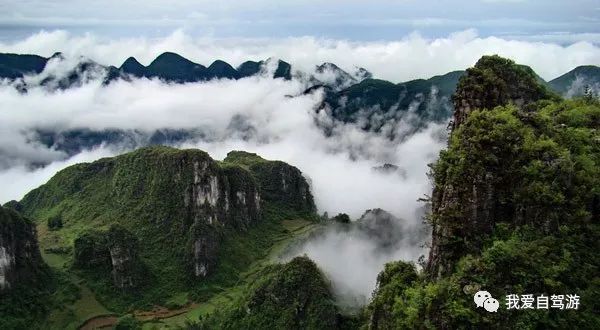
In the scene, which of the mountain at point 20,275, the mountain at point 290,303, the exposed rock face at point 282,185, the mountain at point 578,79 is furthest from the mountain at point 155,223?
the mountain at point 578,79

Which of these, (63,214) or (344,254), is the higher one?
(63,214)

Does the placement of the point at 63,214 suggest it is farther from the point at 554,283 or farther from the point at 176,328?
the point at 554,283

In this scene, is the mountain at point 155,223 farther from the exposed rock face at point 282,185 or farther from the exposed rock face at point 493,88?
the exposed rock face at point 493,88

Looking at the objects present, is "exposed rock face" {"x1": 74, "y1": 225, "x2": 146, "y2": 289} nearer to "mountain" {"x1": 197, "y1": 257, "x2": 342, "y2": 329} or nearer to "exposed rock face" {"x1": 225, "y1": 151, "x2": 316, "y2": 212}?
"mountain" {"x1": 197, "y1": 257, "x2": 342, "y2": 329}

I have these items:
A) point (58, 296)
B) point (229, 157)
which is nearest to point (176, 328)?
point (58, 296)

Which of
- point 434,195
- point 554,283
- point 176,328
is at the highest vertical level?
point 434,195

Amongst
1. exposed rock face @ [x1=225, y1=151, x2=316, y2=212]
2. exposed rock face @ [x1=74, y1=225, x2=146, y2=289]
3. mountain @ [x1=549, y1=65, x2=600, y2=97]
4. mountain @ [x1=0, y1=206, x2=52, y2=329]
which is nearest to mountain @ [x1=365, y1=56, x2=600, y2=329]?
mountain @ [x1=0, y1=206, x2=52, y2=329]
